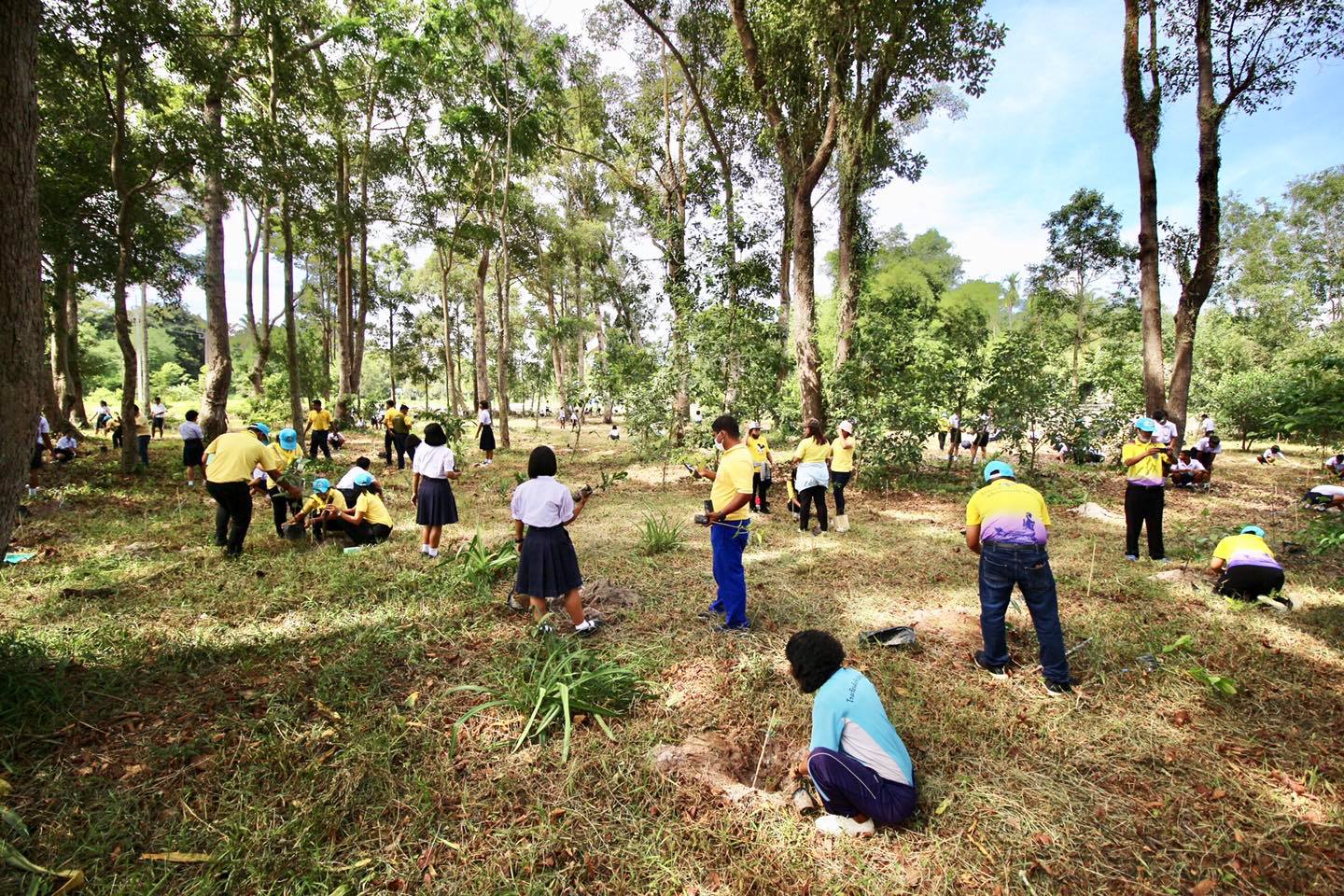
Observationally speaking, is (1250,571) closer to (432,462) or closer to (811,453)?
(811,453)

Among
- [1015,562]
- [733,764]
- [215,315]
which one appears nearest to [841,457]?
[1015,562]

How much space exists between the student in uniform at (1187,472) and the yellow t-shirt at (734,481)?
11755 millimetres

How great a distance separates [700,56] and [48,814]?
18.4 m

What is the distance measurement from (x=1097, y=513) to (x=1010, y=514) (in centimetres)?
724

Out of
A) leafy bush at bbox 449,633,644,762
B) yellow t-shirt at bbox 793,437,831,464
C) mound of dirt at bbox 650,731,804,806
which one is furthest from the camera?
yellow t-shirt at bbox 793,437,831,464

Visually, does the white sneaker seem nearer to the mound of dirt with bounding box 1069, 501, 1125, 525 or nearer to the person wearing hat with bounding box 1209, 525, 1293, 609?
the person wearing hat with bounding box 1209, 525, 1293, 609

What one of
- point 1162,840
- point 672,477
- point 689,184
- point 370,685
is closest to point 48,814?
point 370,685

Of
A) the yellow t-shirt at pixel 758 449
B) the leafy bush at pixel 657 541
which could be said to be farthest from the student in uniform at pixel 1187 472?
the leafy bush at pixel 657 541

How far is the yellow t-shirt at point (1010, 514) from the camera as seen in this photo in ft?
12.4

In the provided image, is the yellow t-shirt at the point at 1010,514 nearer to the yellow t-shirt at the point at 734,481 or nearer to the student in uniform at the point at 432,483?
the yellow t-shirt at the point at 734,481

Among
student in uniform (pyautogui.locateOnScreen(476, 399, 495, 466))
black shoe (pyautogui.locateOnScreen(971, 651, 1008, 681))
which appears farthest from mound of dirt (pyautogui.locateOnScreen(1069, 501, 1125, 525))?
student in uniform (pyautogui.locateOnScreen(476, 399, 495, 466))

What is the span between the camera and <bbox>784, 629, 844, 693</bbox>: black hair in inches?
112

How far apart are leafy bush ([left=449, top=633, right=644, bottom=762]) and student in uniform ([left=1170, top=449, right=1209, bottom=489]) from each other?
12968 millimetres

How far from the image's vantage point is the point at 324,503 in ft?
22.6
